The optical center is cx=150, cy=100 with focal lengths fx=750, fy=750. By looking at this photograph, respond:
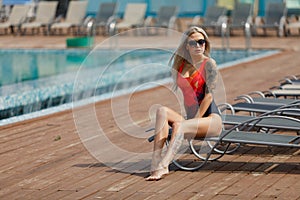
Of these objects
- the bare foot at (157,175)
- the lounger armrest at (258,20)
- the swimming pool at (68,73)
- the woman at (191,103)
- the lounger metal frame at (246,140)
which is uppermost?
the woman at (191,103)

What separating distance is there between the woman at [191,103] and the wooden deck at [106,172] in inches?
8.2

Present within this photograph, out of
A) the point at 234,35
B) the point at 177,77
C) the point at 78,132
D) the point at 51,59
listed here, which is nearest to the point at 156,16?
the point at 234,35

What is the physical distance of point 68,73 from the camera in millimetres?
Answer: 12172

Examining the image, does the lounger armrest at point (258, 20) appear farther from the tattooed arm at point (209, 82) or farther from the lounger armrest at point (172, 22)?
the tattooed arm at point (209, 82)

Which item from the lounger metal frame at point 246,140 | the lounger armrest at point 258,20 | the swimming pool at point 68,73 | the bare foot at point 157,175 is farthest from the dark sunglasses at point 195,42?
the lounger armrest at point 258,20

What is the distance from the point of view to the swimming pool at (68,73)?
924cm

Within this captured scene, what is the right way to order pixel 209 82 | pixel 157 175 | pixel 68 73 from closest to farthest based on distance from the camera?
1. pixel 157 175
2. pixel 209 82
3. pixel 68 73

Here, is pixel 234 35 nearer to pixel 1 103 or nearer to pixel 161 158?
pixel 1 103

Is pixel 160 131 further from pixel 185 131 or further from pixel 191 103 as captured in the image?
pixel 191 103

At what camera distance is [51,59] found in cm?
1466

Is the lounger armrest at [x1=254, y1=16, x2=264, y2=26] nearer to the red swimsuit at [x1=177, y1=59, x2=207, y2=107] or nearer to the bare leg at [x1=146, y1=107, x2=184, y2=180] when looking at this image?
A: the red swimsuit at [x1=177, y1=59, x2=207, y2=107]

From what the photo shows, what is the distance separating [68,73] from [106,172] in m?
7.10

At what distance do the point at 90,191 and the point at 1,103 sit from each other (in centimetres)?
425

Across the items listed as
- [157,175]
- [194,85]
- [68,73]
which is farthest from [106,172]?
[68,73]
